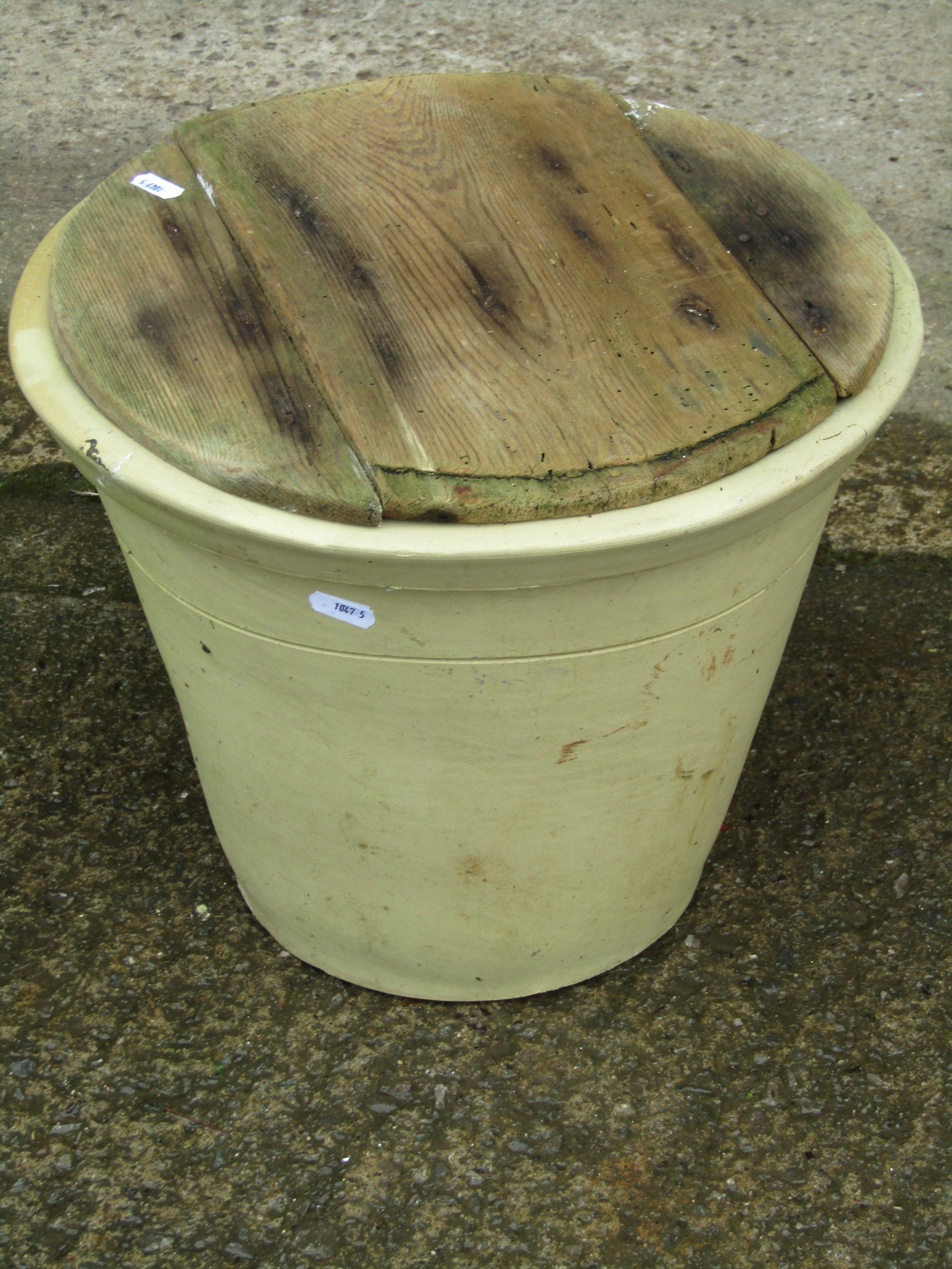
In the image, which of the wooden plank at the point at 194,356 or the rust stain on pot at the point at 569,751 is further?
the rust stain on pot at the point at 569,751

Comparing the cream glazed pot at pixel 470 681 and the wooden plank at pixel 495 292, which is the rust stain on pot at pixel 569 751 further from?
the wooden plank at pixel 495 292

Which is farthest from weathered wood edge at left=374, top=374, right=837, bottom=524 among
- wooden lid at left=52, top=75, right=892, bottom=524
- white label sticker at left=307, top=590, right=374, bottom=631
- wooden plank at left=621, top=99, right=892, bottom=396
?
wooden plank at left=621, top=99, right=892, bottom=396

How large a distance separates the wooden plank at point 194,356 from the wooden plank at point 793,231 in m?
0.55

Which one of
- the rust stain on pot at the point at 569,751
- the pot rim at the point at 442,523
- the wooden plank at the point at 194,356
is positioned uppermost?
the wooden plank at the point at 194,356

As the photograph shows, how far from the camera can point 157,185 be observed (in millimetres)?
1540

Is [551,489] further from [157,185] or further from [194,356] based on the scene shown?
[157,185]

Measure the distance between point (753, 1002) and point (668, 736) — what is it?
60 cm

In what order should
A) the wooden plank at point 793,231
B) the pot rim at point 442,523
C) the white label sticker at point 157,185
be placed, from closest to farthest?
1. the pot rim at point 442,523
2. the wooden plank at point 793,231
3. the white label sticker at point 157,185

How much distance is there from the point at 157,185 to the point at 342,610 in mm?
674

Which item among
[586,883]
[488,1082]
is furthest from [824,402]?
[488,1082]

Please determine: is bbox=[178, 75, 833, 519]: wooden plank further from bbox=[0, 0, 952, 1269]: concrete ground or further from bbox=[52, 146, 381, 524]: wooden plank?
bbox=[0, 0, 952, 1269]: concrete ground

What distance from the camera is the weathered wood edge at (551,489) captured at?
1.15 m

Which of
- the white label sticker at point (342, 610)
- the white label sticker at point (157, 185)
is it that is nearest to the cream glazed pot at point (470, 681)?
the white label sticker at point (342, 610)

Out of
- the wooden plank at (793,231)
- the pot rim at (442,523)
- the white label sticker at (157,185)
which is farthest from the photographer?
the white label sticker at (157,185)
